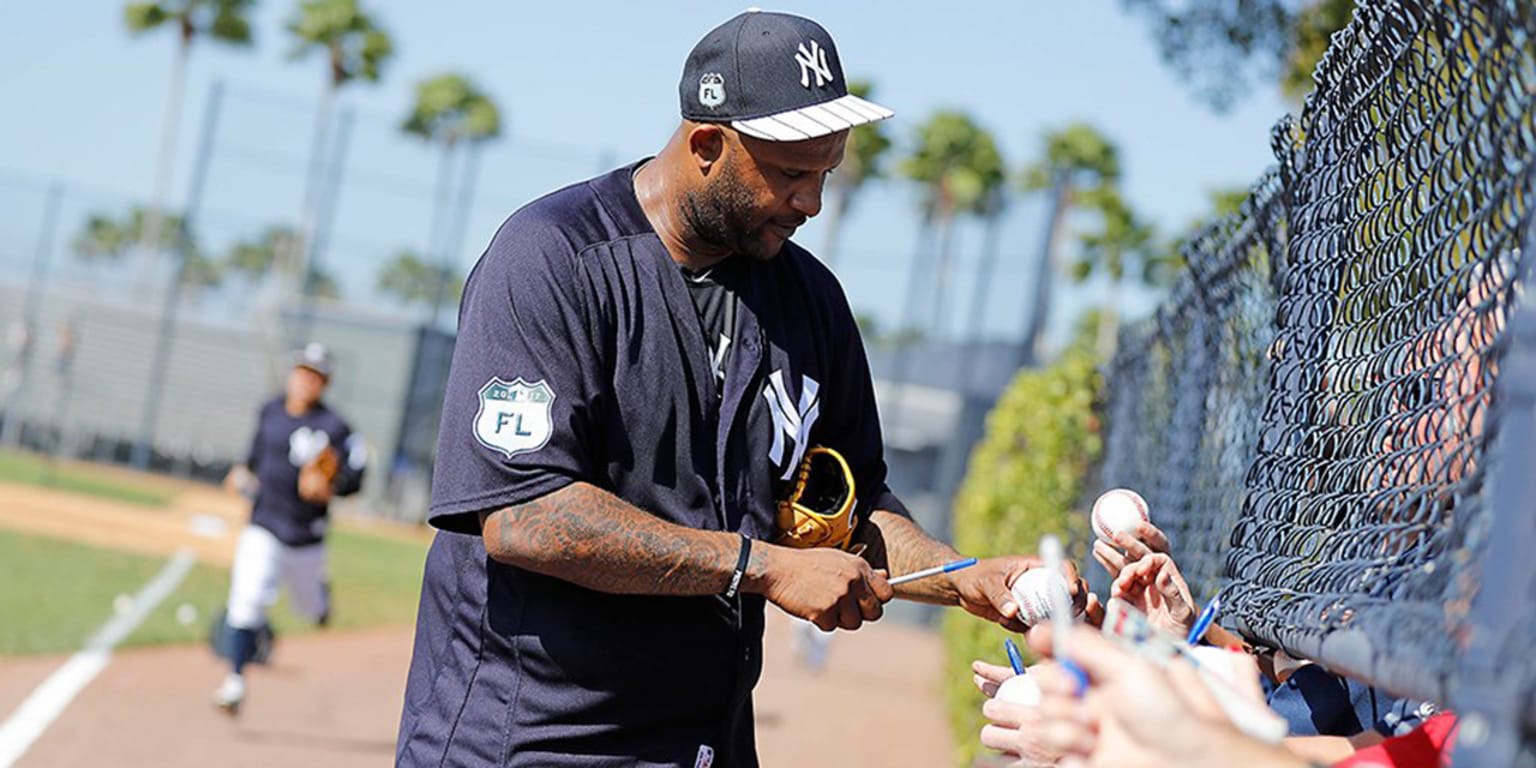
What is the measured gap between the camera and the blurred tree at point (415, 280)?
3184 centimetres

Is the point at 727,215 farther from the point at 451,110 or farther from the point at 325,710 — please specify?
the point at 451,110

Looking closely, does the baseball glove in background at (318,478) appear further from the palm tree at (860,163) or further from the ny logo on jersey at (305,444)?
the palm tree at (860,163)

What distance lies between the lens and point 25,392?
33.9m

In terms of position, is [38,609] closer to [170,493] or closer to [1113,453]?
[1113,453]

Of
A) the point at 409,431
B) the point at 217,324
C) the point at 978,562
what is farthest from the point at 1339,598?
the point at 217,324

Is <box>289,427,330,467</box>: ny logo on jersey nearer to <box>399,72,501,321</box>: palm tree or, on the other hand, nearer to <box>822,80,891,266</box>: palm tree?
<box>822,80,891,266</box>: palm tree

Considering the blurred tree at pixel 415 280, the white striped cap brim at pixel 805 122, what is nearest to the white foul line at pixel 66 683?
the white striped cap brim at pixel 805 122

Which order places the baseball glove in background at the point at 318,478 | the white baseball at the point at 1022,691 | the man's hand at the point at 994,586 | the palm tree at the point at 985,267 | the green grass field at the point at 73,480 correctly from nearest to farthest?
1. the white baseball at the point at 1022,691
2. the man's hand at the point at 994,586
3. the baseball glove in background at the point at 318,478
4. the palm tree at the point at 985,267
5. the green grass field at the point at 73,480

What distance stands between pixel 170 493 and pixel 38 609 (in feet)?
57.5

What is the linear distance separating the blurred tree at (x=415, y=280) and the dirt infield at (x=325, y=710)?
14.7 meters

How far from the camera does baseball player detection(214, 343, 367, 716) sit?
11.3 metres

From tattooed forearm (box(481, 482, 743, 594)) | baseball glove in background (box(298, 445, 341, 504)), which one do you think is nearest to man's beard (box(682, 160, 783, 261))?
tattooed forearm (box(481, 482, 743, 594))

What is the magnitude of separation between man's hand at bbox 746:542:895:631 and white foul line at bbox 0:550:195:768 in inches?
236

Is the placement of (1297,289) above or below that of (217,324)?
above
